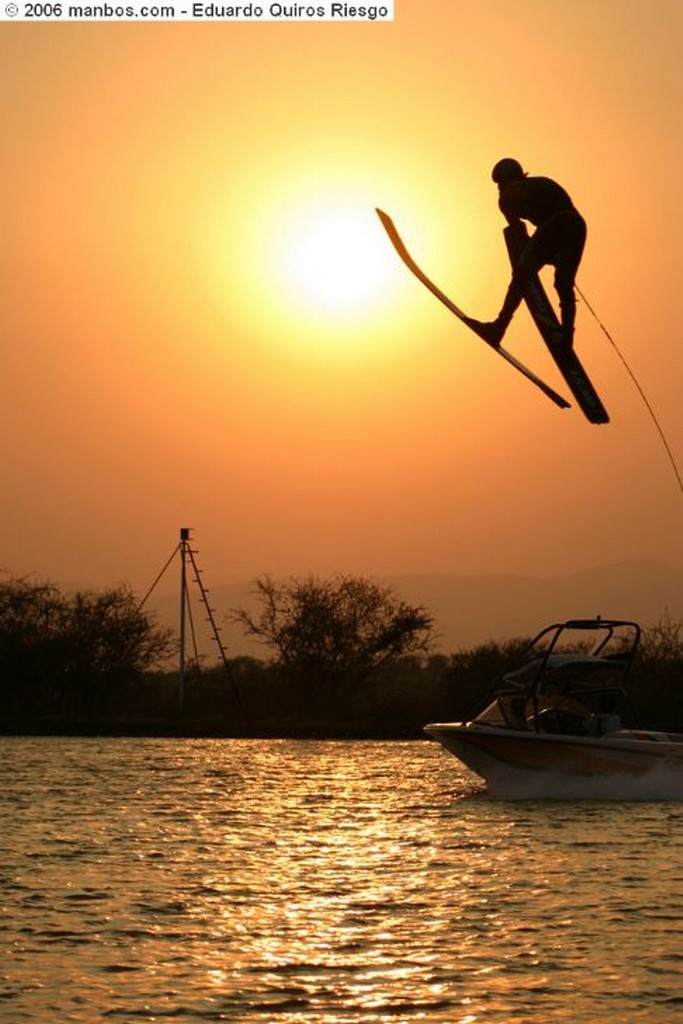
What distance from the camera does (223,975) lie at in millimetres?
20438

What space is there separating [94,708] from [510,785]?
168ft

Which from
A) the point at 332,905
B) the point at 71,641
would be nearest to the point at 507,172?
the point at 332,905

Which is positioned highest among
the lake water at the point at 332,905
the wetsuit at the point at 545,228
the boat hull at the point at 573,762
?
the wetsuit at the point at 545,228

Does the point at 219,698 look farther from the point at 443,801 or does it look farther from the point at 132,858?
the point at 132,858

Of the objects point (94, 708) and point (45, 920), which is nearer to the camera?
point (45, 920)

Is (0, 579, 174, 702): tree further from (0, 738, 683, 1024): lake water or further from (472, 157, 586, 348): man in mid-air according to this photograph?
(472, 157, 586, 348): man in mid-air

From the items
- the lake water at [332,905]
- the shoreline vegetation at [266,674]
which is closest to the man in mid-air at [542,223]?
the lake water at [332,905]

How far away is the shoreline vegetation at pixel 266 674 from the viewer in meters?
81.2

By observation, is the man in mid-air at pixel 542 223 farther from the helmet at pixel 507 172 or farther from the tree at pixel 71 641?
the tree at pixel 71 641

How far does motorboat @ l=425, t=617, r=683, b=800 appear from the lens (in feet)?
131

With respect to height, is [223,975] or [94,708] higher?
[94,708]

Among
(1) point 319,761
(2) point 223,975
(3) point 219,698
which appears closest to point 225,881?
(2) point 223,975

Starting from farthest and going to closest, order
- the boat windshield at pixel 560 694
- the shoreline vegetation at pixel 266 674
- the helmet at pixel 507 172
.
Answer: the shoreline vegetation at pixel 266 674
the boat windshield at pixel 560 694
the helmet at pixel 507 172

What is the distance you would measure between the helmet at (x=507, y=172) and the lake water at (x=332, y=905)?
8.23 meters
